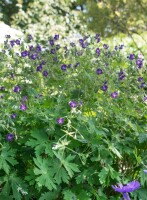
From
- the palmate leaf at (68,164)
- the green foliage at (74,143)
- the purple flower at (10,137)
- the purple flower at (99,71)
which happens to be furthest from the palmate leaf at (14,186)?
the purple flower at (99,71)

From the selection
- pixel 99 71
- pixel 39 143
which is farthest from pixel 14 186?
pixel 99 71

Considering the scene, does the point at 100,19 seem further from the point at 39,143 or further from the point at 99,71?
the point at 39,143

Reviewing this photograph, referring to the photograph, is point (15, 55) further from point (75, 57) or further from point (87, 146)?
point (87, 146)

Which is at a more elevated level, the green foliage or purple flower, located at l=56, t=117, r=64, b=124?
purple flower, located at l=56, t=117, r=64, b=124

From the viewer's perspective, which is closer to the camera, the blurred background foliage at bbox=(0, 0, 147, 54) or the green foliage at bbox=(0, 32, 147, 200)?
the green foliage at bbox=(0, 32, 147, 200)

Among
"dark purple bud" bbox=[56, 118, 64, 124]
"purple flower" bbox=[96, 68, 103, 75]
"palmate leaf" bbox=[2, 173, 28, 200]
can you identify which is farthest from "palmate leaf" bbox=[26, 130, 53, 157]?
"purple flower" bbox=[96, 68, 103, 75]

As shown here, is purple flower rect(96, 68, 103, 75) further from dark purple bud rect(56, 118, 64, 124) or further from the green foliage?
dark purple bud rect(56, 118, 64, 124)

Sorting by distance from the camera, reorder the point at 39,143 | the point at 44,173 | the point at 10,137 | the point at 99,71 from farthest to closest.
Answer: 1. the point at 99,71
2. the point at 10,137
3. the point at 39,143
4. the point at 44,173

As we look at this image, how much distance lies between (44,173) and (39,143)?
18 cm

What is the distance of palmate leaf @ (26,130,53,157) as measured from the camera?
213 centimetres

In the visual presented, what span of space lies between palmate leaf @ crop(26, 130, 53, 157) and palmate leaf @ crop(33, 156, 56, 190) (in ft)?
0.20

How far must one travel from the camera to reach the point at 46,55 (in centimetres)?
328

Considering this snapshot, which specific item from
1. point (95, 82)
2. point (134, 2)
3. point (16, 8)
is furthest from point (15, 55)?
point (16, 8)

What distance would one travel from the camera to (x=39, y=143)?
7.04 feet
